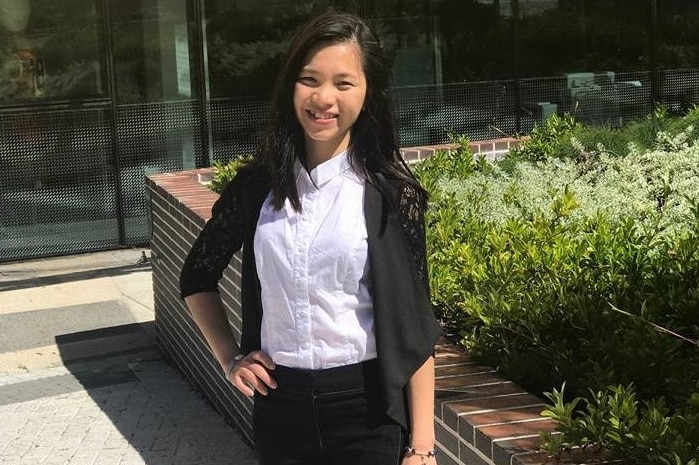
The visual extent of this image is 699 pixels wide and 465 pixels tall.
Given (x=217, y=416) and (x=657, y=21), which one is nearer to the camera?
(x=217, y=416)

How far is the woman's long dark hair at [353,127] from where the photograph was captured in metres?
2.45

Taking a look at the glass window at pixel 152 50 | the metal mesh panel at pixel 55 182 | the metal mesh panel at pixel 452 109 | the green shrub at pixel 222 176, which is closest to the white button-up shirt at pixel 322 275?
the green shrub at pixel 222 176

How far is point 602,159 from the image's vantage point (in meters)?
6.41

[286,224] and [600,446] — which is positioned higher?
[286,224]

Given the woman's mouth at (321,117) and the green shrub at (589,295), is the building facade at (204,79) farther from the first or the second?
the woman's mouth at (321,117)

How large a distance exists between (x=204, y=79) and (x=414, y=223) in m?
8.63

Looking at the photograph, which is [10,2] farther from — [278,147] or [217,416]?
[278,147]

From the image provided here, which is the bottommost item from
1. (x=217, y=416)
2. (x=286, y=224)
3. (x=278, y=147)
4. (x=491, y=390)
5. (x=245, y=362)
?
(x=217, y=416)

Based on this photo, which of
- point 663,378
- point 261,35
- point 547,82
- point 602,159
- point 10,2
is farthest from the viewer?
point 547,82

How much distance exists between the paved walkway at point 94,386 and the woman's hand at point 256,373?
2.72 m

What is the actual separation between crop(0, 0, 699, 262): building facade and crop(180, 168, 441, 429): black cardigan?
26.6ft

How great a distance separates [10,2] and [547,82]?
18.6ft

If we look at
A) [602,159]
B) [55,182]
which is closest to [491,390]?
[602,159]

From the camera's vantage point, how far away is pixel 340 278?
8.08 feet
